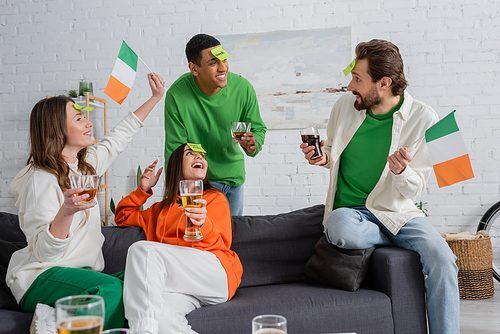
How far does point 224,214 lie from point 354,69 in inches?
41.7

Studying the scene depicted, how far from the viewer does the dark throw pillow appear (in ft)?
6.29

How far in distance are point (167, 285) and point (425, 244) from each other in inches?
46.4

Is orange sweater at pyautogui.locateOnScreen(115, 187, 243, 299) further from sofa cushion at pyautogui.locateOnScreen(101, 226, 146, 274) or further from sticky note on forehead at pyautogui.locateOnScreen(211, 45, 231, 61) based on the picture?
sticky note on forehead at pyautogui.locateOnScreen(211, 45, 231, 61)

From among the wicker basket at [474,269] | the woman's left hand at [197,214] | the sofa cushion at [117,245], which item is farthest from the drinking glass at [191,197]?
the wicker basket at [474,269]

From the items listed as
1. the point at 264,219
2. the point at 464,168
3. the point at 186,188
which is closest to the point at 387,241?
the point at 464,168

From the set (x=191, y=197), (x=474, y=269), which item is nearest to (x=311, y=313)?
(x=191, y=197)

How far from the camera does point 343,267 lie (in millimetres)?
Result: 1936

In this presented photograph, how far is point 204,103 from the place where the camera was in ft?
8.31

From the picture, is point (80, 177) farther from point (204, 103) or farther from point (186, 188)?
point (204, 103)

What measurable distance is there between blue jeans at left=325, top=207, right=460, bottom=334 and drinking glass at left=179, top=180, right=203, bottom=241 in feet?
2.23

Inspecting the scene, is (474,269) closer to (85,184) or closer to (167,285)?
(167,285)

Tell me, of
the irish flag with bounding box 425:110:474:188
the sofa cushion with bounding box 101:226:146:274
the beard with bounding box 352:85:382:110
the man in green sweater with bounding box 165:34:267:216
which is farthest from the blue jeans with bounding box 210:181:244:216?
the irish flag with bounding box 425:110:474:188

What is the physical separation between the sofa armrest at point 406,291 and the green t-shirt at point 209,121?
Answer: 1.10 metres

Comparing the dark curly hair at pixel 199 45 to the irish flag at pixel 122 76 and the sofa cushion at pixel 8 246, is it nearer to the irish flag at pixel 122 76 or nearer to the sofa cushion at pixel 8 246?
the irish flag at pixel 122 76
